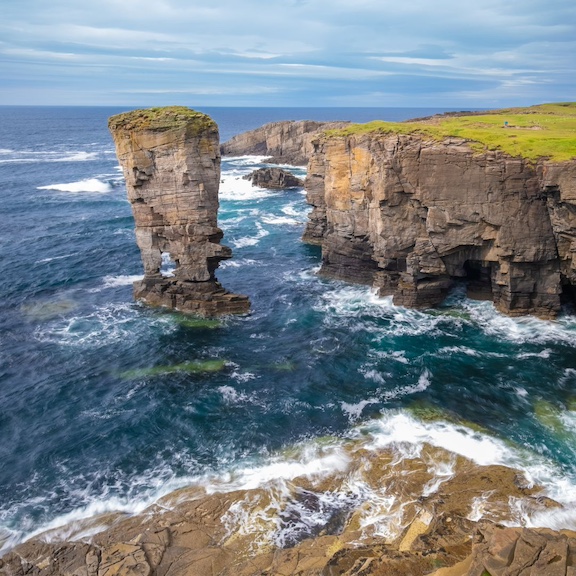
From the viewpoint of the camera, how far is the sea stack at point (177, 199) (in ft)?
145

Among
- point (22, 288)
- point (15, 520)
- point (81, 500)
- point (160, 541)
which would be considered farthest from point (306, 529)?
point (22, 288)

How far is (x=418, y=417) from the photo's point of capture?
107 ft

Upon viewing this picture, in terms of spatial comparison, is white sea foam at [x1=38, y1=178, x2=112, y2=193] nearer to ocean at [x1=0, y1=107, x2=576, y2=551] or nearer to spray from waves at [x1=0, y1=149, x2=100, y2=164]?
spray from waves at [x1=0, y1=149, x2=100, y2=164]

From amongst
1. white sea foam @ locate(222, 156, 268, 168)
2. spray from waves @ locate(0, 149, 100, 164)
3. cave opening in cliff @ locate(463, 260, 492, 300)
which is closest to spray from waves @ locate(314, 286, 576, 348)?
cave opening in cliff @ locate(463, 260, 492, 300)

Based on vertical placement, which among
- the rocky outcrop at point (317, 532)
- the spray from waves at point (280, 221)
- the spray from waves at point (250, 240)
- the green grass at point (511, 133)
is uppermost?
the green grass at point (511, 133)

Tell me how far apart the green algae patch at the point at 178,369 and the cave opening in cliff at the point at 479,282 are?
81.7 ft

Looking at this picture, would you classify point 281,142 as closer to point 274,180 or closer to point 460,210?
point 274,180

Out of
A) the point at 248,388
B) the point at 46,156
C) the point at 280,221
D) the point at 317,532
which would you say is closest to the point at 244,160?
the point at 46,156

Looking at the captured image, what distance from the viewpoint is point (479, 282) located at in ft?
162

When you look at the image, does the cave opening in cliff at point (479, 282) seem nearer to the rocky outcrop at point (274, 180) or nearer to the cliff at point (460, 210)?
the cliff at point (460, 210)

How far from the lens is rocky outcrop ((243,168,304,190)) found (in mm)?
105812

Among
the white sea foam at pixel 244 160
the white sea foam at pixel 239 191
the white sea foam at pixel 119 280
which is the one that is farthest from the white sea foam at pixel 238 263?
the white sea foam at pixel 244 160

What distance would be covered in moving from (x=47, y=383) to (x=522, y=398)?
3286 centimetres

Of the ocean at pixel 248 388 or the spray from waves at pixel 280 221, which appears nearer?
the ocean at pixel 248 388
